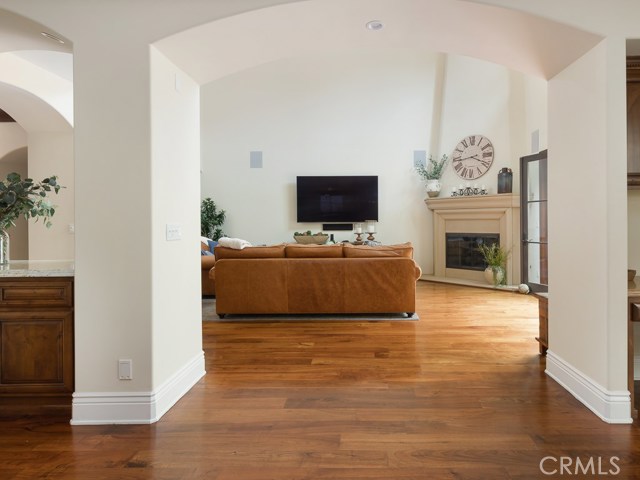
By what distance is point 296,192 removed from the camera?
29.5ft

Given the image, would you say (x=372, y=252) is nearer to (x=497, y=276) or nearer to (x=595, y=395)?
(x=595, y=395)

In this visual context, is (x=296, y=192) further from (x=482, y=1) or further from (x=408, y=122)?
(x=482, y=1)

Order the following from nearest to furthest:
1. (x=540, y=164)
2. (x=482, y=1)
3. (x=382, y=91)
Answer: (x=482, y=1)
(x=540, y=164)
(x=382, y=91)

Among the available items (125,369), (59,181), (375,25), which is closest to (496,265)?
(375,25)

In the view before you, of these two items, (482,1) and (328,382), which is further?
(328,382)

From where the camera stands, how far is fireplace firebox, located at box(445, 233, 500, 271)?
25.4 feet

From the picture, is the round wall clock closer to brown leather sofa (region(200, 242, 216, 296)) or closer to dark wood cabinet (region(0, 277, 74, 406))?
brown leather sofa (region(200, 242, 216, 296))

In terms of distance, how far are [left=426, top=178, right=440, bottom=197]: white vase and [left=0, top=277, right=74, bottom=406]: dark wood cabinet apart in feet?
23.7

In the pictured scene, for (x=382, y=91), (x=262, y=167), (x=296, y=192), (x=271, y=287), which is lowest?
(x=271, y=287)

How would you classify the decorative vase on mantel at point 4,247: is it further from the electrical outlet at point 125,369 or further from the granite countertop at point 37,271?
the electrical outlet at point 125,369

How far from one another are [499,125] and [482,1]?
591cm

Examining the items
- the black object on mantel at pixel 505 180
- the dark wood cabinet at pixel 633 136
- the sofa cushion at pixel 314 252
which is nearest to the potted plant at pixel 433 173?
the black object on mantel at pixel 505 180

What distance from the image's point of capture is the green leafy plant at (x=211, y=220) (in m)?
8.80

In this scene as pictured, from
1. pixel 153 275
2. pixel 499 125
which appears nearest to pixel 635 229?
pixel 153 275
